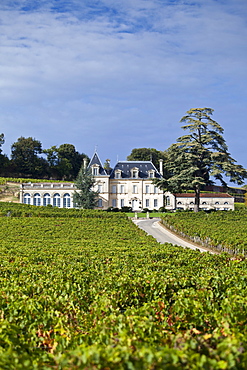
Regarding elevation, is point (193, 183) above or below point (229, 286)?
above

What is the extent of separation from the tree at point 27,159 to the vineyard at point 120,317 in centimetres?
6972

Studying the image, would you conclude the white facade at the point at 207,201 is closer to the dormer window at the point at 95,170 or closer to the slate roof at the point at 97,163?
the slate roof at the point at 97,163

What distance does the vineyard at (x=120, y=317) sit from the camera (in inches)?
Result: 167

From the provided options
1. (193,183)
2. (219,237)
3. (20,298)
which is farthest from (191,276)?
(193,183)

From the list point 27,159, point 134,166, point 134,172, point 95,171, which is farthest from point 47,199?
point 27,159

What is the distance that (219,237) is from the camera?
26.7m

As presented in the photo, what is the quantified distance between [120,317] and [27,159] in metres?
79.6

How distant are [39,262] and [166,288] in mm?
5867

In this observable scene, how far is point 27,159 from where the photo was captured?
82.4 meters

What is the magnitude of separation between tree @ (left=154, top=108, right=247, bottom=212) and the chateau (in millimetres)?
9651

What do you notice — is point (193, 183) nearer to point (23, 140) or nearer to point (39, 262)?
point (39, 262)

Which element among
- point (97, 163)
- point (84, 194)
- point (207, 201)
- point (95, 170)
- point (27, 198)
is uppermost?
point (97, 163)

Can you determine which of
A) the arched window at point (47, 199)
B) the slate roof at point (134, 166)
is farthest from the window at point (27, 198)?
the slate roof at point (134, 166)

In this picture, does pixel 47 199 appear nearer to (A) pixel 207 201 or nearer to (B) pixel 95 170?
(B) pixel 95 170
